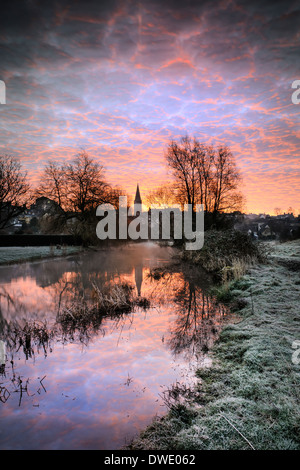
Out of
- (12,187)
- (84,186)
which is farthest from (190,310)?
(84,186)

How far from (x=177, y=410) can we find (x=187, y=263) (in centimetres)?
1652

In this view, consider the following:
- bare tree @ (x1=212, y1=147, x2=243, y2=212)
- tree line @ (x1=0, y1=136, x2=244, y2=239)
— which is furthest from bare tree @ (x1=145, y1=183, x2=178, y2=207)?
bare tree @ (x1=212, y1=147, x2=243, y2=212)

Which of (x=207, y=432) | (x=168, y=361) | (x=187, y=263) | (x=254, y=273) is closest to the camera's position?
(x=207, y=432)

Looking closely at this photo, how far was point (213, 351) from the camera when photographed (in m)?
5.29

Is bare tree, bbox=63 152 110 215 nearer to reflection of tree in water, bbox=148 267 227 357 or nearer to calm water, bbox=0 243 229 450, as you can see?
reflection of tree in water, bbox=148 267 227 357

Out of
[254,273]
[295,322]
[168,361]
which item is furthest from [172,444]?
[254,273]

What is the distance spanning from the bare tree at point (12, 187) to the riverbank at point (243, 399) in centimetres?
2676

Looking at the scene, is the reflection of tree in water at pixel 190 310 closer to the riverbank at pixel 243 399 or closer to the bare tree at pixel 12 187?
the riverbank at pixel 243 399

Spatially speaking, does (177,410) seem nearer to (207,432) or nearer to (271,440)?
(207,432)

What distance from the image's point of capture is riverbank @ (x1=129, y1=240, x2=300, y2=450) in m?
2.86

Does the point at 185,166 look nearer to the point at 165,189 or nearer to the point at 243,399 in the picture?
the point at 165,189

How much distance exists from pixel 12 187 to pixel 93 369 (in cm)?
2749

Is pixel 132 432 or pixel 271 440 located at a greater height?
pixel 271 440

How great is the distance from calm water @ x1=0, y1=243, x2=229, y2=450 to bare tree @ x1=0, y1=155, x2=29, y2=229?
20.9 meters
